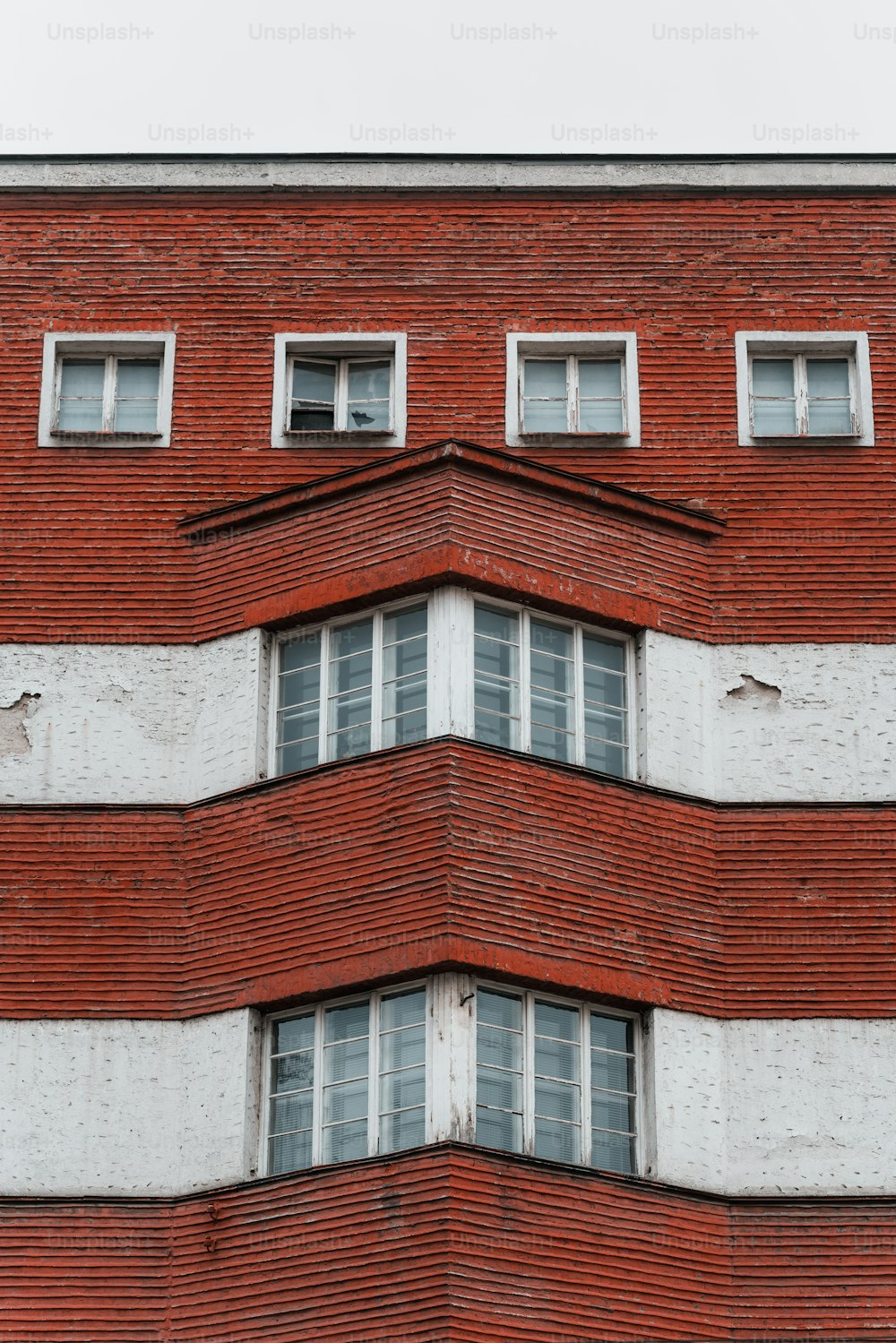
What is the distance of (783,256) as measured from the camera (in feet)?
91.1

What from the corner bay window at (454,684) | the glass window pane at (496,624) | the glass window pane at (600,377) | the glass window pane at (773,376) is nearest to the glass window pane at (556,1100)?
the corner bay window at (454,684)

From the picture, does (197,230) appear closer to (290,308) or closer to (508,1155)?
(290,308)

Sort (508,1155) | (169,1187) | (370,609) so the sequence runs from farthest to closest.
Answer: (370,609) < (169,1187) < (508,1155)

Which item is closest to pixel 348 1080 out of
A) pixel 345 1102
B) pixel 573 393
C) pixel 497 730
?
pixel 345 1102

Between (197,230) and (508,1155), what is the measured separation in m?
12.2

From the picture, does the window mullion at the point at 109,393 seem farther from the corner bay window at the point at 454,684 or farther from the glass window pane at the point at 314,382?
the corner bay window at the point at 454,684

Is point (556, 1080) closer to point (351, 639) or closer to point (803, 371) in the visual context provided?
point (351, 639)

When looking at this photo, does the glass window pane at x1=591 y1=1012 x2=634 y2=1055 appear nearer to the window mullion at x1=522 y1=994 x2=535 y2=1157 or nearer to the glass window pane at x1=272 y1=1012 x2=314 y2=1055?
the window mullion at x1=522 y1=994 x2=535 y2=1157

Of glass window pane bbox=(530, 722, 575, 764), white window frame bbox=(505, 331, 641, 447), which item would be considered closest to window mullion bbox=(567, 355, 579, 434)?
white window frame bbox=(505, 331, 641, 447)

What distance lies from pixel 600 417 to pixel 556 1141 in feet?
29.4

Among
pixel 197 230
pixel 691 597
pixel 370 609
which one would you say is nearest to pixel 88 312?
pixel 197 230

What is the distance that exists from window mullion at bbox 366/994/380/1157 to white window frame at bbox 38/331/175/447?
7710 millimetres

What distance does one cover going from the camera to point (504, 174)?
28125 millimetres

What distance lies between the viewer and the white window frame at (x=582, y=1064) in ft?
72.6
